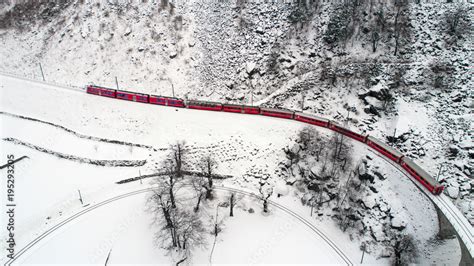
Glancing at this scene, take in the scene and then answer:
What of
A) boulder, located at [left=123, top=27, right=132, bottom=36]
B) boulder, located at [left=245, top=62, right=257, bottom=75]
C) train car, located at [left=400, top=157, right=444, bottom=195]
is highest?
boulder, located at [left=123, top=27, right=132, bottom=36]

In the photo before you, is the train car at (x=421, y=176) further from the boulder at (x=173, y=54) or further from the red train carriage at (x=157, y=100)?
the boulder at (x=173, y=54)

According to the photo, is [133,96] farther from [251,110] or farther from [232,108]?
[251,110]

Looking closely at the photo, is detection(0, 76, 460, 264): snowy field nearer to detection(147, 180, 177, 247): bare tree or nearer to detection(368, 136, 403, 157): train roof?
detection(147, 180, 177, 247): bare tree

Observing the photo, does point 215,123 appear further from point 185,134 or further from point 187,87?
point 187,87

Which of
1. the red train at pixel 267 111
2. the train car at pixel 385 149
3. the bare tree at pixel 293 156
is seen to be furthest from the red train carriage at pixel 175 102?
the train car at pixel 385 149

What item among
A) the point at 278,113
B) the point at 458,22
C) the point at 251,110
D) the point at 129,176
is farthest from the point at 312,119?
the point at 458,22

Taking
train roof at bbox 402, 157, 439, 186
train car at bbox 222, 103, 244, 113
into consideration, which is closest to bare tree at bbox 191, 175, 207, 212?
train car at bbox 222, 103, 244, 113
